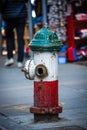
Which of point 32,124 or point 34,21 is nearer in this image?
point 32,124

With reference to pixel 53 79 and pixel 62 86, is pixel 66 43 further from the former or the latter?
pixel 53 79

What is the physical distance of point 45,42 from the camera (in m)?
7.11

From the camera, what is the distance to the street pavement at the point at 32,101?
6.97 meters

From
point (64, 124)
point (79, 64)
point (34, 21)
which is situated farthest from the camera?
point (34, 21)

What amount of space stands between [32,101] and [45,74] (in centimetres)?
169

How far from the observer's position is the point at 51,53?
7160 mm

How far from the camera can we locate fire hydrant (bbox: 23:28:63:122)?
7113 millimetres

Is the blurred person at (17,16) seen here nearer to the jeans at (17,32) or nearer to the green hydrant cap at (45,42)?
the jeans at (17,32)

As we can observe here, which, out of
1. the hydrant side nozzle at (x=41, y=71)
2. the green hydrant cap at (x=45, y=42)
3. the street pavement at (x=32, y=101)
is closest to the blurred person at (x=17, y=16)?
the street pavement at (x=32, y=101)

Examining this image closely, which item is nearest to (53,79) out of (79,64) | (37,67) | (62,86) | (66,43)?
(37,67)

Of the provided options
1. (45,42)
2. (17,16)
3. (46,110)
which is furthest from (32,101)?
(17,16)

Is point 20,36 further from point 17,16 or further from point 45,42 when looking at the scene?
point 45,42

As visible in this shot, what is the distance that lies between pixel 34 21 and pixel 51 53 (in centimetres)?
765

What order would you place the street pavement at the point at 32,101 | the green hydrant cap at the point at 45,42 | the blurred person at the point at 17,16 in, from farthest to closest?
the blurred person at the point at 17,16 < the green hydrant cap at the point at 45,42 < the street pavement at the point at 32,101
